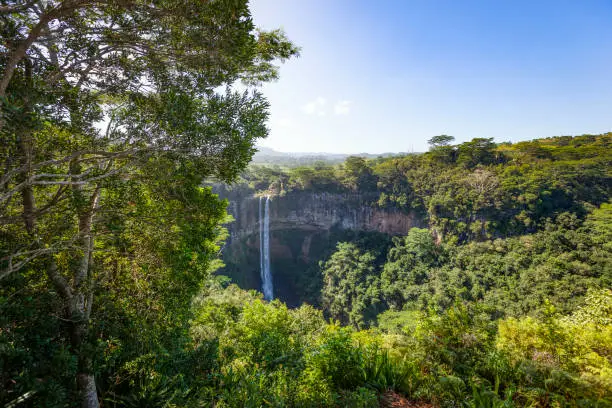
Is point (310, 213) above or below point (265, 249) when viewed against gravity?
above

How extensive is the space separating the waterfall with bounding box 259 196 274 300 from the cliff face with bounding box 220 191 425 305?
674mm

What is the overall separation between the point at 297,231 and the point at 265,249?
6476 millimetres

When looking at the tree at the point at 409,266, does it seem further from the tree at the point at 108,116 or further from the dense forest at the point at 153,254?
the tree at the point at 108,116

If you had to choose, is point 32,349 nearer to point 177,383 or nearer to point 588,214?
point 177,383

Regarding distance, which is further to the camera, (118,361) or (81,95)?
(118,361)

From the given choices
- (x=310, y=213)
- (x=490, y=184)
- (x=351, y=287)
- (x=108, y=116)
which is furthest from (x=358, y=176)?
(x=108, y=116)

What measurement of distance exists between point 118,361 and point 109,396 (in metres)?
0.50

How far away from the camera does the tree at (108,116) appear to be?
3131 mm

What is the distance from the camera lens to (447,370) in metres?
4.64

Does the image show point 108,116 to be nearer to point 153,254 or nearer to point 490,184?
point 153,254

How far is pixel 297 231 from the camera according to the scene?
45.7 m

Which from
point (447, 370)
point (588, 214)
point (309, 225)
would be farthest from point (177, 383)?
point (309, 225)

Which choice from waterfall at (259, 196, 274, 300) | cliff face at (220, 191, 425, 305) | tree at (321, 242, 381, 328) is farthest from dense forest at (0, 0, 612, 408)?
waterfall at (259, 196, 274, 300)

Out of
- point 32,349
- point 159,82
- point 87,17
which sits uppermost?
point 87,17
